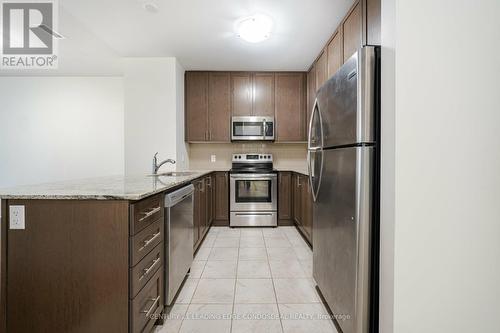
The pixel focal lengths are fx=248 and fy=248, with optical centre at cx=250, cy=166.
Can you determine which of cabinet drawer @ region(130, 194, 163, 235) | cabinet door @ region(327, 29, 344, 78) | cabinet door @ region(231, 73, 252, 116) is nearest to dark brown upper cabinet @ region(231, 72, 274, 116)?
cabinet door @ region(231, 73, 252, 116)

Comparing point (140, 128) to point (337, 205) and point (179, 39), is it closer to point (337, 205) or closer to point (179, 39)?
point (179, 39)

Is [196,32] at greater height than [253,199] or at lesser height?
greater

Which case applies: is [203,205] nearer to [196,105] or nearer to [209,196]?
[209,196]

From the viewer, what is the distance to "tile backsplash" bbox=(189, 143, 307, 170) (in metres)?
4.51

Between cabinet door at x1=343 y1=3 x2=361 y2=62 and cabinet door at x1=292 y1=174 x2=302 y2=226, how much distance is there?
1.91 m

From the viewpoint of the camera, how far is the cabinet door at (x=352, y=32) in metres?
2.05

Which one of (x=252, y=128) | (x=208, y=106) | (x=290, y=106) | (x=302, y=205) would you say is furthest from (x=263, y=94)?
(x=302, y=205)

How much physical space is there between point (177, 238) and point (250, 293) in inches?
30.5

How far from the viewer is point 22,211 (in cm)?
123

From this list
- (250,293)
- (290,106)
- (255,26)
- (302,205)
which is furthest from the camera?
(290,106)

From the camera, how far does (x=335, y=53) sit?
2.68 m

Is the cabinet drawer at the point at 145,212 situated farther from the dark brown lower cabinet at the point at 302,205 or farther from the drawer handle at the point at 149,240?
the dark brown lower cabinet at the point at 302,205

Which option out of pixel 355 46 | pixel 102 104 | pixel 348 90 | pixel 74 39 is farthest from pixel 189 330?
pixel 102 104

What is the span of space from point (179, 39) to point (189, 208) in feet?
6.73
